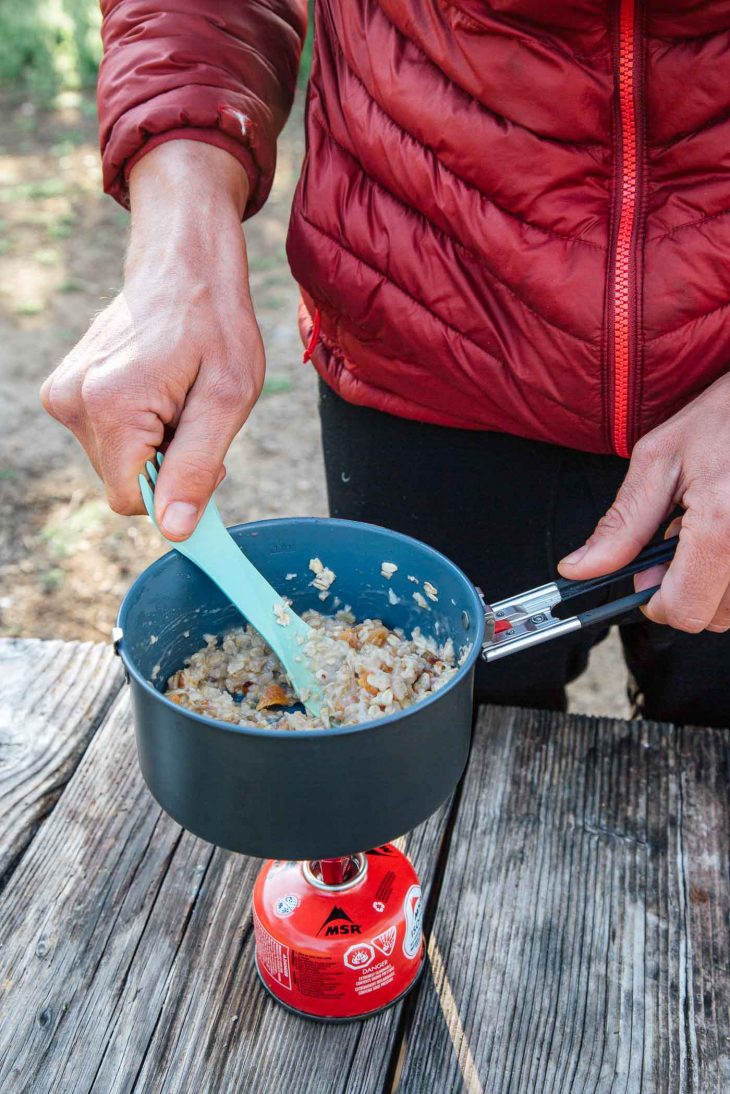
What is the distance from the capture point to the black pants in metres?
1.51

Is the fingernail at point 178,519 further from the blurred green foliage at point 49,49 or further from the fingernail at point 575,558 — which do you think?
the blurred green foliage at point 49,49

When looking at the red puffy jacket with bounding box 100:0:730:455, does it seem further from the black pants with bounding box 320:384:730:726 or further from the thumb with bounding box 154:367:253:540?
the thumb with bounding box 154:367:253:540

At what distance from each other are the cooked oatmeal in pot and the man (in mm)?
212

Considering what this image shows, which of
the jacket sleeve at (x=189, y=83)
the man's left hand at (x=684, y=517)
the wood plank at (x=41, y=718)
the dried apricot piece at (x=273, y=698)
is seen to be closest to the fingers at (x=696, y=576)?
the man's left hand at (x=684, y=517)

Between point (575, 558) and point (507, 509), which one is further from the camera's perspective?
point (507, 509)

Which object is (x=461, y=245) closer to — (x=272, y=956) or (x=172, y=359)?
(x=172, y=359)

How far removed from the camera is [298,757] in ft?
3.02

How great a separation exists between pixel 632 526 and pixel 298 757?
474 millimetres

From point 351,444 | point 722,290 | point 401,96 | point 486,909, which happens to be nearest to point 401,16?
point 401,96

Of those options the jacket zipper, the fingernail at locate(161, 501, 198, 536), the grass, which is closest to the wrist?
the fingernail at locate(161, 501, 198, 536)

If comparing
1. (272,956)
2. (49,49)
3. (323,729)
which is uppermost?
(323,729)

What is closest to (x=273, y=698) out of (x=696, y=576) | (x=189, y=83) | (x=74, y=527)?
(x=696, y=576)

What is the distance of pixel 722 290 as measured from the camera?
1205 mm

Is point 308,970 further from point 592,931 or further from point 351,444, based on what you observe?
point 351,444
